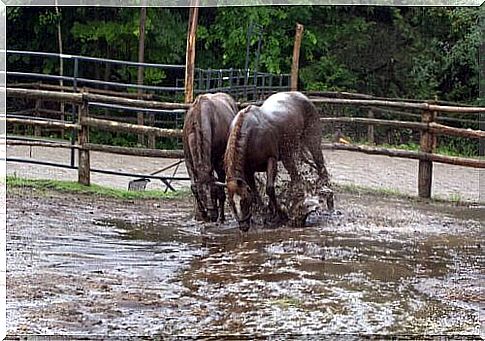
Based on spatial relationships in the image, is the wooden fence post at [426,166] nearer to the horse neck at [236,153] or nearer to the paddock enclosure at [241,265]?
the paddock enclosure at [241,265]

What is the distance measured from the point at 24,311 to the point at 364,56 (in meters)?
15.0

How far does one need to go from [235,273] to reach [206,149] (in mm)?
2122

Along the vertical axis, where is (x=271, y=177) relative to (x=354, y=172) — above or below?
above

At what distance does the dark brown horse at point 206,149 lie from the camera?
7016 millimetres

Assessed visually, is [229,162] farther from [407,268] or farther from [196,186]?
[407,268]

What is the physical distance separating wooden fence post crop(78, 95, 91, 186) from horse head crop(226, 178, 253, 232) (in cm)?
272

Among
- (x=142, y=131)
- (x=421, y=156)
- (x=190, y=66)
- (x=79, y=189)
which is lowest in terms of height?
(x=79, y=189)

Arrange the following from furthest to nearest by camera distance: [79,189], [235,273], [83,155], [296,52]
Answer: [296,52] → [83,155] → [79,189] → [235,273]

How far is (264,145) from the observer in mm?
6723

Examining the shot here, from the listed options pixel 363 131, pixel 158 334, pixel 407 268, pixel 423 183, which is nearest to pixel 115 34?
pixel 363 131

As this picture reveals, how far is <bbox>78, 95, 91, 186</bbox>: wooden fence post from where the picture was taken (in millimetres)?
8875

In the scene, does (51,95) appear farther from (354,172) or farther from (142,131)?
(354,172)

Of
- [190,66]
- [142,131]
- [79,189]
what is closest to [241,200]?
[79,189]

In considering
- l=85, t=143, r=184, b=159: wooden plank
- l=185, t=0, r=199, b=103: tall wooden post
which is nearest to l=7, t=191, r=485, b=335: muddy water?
l=85, t=143, r=184, b=159: wooden plank
